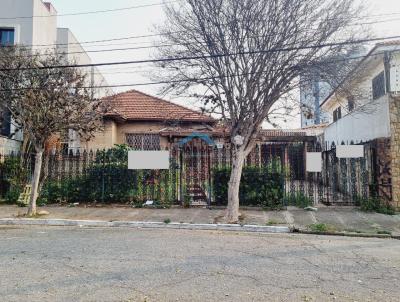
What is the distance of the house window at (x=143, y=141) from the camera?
63.7ft

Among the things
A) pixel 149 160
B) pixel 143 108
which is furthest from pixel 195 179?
pixel 143 108

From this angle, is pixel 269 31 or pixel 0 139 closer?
pixel 269 31

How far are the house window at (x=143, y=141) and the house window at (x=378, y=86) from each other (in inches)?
417

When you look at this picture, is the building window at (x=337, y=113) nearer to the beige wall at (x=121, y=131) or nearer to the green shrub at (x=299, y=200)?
the beige wall at (x=121, y=131)

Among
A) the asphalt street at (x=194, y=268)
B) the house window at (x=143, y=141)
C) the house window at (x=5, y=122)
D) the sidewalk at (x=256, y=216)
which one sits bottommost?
the asphalt street at (x=194, y=268)

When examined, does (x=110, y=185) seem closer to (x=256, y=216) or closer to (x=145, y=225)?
(x=145, y=225)

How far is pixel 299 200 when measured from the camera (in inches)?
490

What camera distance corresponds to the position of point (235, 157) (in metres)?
10.5

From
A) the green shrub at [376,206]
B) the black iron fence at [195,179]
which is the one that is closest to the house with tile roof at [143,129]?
the black iron fence at [195,179]

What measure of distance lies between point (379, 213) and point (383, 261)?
579 centimetres

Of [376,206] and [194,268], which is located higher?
[376,206]

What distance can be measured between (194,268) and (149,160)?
7791 millimetres

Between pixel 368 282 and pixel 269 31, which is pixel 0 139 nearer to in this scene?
pixel 269 31

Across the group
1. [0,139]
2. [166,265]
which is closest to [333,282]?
[166,265]
